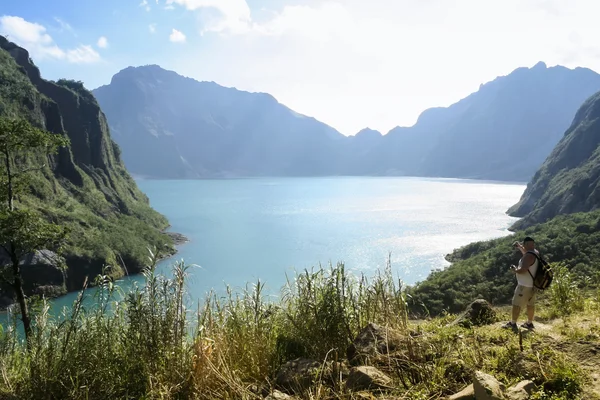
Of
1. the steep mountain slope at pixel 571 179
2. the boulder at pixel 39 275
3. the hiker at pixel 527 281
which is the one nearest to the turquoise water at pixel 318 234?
the boulder at pixel 39 275

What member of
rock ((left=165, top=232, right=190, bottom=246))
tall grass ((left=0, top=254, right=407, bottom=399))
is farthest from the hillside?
tall grass ((left=0, top=254, right=407, bottom=399))

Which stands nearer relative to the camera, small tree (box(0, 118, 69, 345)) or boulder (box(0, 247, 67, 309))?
small tree (box(0, 118, 69, 345))

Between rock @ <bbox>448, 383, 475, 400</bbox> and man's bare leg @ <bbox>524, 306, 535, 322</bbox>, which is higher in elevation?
rock @ <bbox>448, 383, 475, 400</bbox>

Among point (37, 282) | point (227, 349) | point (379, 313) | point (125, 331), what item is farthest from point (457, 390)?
point (37, 282)

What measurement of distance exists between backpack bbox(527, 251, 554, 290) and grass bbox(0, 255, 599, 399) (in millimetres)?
652

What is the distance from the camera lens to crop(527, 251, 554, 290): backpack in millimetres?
6055

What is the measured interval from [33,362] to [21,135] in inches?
377

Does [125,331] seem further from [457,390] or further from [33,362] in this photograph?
[457,390]

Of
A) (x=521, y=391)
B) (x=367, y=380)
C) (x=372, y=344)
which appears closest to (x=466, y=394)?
(x=521, y=391)

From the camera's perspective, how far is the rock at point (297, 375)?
3.97 meters

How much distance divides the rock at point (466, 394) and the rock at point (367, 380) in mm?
587

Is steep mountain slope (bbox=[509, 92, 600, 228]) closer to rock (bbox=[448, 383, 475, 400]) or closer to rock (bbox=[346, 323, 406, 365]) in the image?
rock (bbox=[346, 323, 406, 365])

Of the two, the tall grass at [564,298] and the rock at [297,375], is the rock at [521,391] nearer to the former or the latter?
the rock at [297,375]

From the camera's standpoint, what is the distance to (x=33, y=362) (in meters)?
4.46
